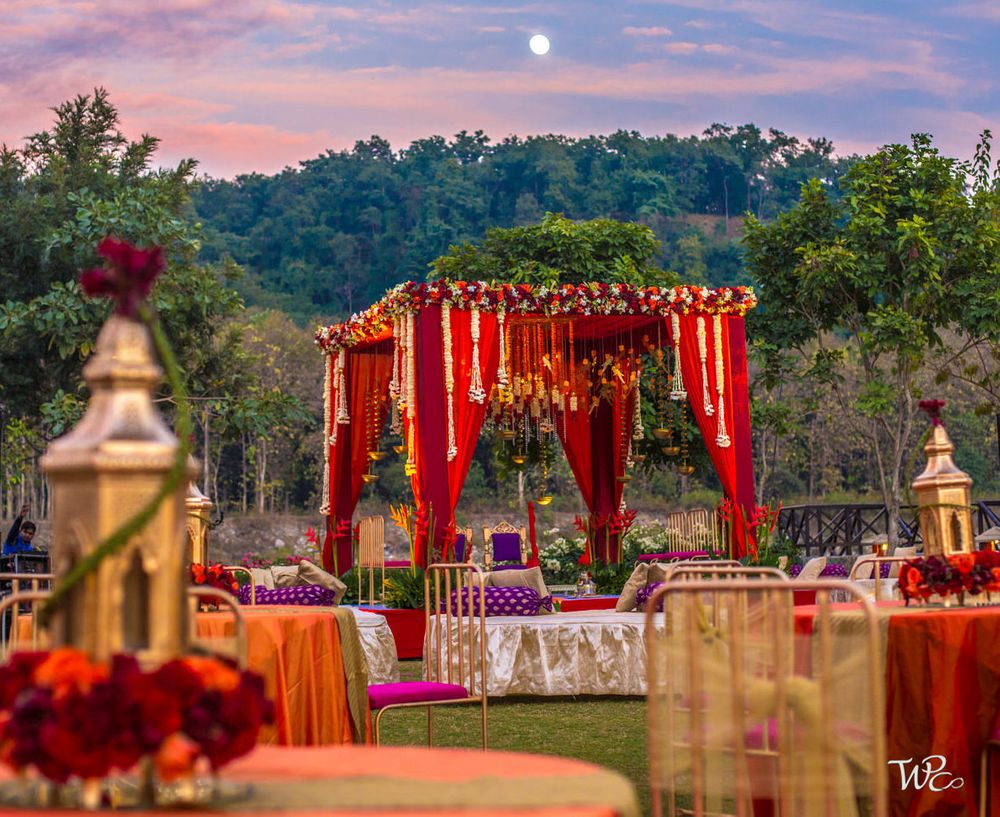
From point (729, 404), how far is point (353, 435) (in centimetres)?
346

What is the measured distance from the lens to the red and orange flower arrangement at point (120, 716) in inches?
58.9

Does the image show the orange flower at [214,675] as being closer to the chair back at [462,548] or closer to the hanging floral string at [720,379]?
the chair back at [462,548]

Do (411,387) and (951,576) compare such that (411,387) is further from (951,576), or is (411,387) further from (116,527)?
(116,527)

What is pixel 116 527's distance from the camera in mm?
1676

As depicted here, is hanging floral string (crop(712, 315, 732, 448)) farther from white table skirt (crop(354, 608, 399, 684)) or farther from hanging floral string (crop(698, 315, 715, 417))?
white table skirt (crop(354, 608, 399, 684))

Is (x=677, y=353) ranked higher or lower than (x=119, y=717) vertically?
higher

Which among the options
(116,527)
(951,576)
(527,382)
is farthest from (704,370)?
(116,527)

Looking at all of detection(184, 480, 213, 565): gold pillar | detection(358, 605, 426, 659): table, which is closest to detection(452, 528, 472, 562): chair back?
detection(358, 605, 426, 659): table

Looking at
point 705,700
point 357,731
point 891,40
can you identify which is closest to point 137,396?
point 705,700

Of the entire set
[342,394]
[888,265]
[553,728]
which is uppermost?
[888,265]

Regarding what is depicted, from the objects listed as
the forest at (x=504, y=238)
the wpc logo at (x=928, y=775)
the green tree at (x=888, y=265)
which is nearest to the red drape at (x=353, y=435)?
the forest at (x=504, y=238)

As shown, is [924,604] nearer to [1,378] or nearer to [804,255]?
[804,255]

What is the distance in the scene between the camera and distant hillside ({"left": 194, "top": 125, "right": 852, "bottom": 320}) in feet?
114

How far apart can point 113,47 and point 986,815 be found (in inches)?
906
